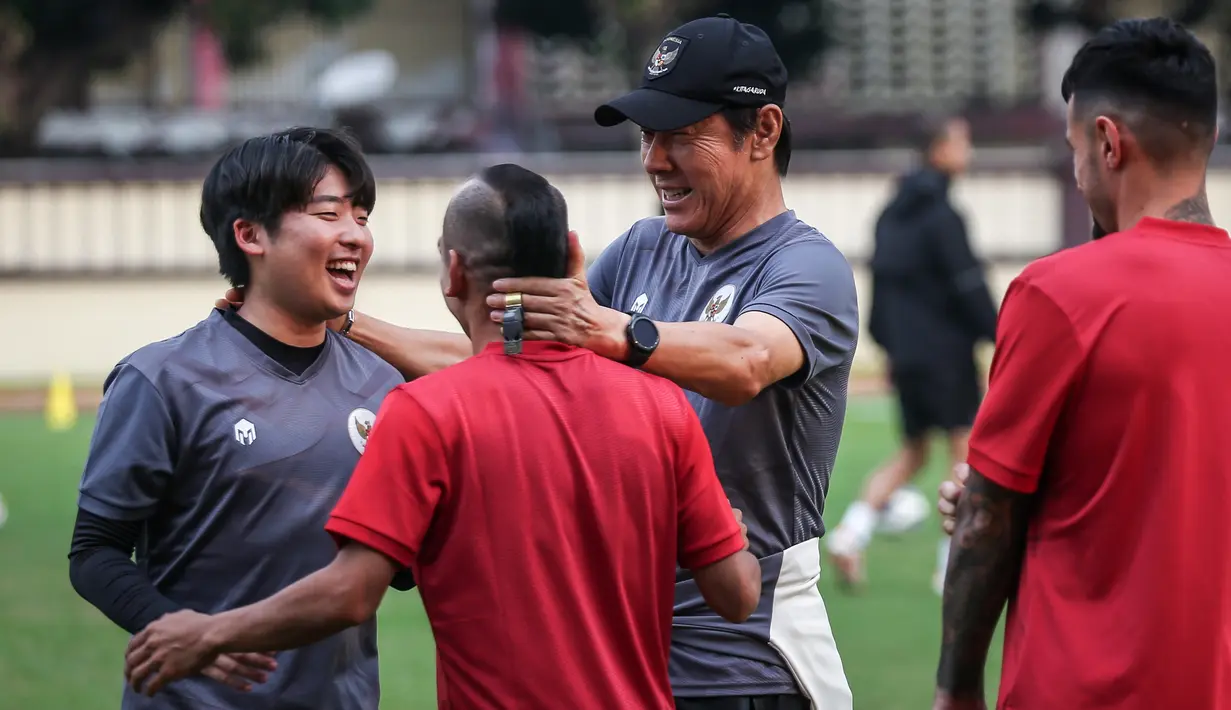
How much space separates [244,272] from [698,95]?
1021 millimetres

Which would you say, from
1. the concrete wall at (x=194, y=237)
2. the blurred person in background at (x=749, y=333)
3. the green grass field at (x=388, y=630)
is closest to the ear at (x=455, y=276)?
the blurred person in background at (x=749, y=333)

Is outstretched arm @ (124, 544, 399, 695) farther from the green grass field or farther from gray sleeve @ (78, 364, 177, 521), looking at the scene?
the green grass field

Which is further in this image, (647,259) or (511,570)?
(647,259)

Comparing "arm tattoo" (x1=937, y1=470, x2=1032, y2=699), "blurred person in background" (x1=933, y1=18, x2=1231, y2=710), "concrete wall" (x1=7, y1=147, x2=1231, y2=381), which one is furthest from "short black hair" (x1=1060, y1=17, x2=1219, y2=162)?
"concrete wall" (x1=7, y1=147, x2=1231, y2=381)

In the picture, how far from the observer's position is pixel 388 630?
313 inches

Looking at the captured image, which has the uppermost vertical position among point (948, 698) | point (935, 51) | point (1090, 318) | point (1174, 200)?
point (935, 51)

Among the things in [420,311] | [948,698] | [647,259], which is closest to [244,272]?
[647,259]

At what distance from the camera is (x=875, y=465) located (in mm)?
12781

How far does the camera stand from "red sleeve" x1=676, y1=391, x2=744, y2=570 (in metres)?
2.98

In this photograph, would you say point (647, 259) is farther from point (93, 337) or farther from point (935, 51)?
point (935, 51)

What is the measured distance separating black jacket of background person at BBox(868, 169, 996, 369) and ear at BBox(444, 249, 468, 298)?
6747 millimetres

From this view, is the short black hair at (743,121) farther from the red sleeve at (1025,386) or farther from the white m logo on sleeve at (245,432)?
the white m logo on sleeve at (245,432)

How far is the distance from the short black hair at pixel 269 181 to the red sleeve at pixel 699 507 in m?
0.96

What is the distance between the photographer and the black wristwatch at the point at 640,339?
122 inches
